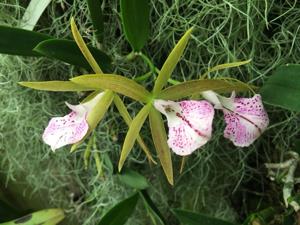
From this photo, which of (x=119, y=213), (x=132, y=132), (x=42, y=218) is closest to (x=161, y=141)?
(x=132, y=132)

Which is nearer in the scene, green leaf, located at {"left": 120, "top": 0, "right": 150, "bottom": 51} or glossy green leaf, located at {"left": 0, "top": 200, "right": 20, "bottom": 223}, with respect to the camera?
green leaf, located at {"left": 120, "top": 0, "right": 150, "bottom": 51}

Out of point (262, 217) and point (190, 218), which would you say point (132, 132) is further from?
point (262, 217)

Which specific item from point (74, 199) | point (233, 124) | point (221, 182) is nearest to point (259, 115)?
point (233, 124)

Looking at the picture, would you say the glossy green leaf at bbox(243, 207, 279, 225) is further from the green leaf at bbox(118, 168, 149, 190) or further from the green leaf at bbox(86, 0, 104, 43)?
the green leaf at bbox(86, 0, 104, 43)

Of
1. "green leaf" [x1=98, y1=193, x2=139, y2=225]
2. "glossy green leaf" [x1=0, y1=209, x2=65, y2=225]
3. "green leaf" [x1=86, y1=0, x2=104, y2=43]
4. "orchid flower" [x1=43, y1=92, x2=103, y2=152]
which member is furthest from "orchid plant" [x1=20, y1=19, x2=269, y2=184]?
"glossy green leaf" [x1=0, y1=209, x2=65, y2=225]

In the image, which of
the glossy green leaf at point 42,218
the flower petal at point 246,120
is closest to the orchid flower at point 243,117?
the flower petal at point 246,120

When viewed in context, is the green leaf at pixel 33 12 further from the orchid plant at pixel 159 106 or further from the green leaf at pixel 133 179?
the green leaf at pixel 133 179

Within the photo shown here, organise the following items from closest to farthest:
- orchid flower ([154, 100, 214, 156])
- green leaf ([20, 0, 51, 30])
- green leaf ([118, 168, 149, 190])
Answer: orchid flower ([154, 100, 214, 156])
green leaf ([20, 0, 51, 30])
green leaf ([118, 168, 149, 190])

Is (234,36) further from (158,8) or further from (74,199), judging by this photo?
(74,199)
